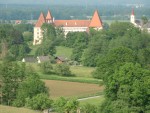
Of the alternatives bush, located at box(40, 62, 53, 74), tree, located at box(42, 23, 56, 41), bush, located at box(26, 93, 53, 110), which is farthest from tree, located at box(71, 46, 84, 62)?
bush, located at box(26, 93, 53, 110)

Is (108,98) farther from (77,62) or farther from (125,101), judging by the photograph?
(77,62)

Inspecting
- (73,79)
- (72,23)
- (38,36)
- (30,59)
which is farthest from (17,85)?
(72,23)

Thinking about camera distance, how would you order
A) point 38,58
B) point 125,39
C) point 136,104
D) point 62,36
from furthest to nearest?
point 62,36
point 125,39
point 38,58
point 136,104

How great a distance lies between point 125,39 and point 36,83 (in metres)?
30.2

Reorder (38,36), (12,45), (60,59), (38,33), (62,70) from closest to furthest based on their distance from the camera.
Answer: (62,70), (60,59), (12,45), (38,36), (38,33)

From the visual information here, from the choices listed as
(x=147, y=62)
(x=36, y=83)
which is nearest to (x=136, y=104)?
(x=36, y=83)

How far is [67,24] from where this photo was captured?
295ft

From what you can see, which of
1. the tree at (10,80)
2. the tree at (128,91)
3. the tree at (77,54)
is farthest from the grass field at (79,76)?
the tree at (128,91)

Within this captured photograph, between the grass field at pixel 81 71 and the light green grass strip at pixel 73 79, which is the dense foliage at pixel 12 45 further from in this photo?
the light green grass strip at pixel 73 79

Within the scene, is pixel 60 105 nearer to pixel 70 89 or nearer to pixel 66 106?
pixel 66 106

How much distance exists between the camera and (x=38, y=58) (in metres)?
58.2

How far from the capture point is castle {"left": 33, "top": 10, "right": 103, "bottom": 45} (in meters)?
81.3

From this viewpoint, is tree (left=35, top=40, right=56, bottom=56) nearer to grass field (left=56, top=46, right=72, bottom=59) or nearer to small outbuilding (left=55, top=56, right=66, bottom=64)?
grass field (left=56, top=46, right=72, bottom=59)

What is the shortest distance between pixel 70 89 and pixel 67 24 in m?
48.5
